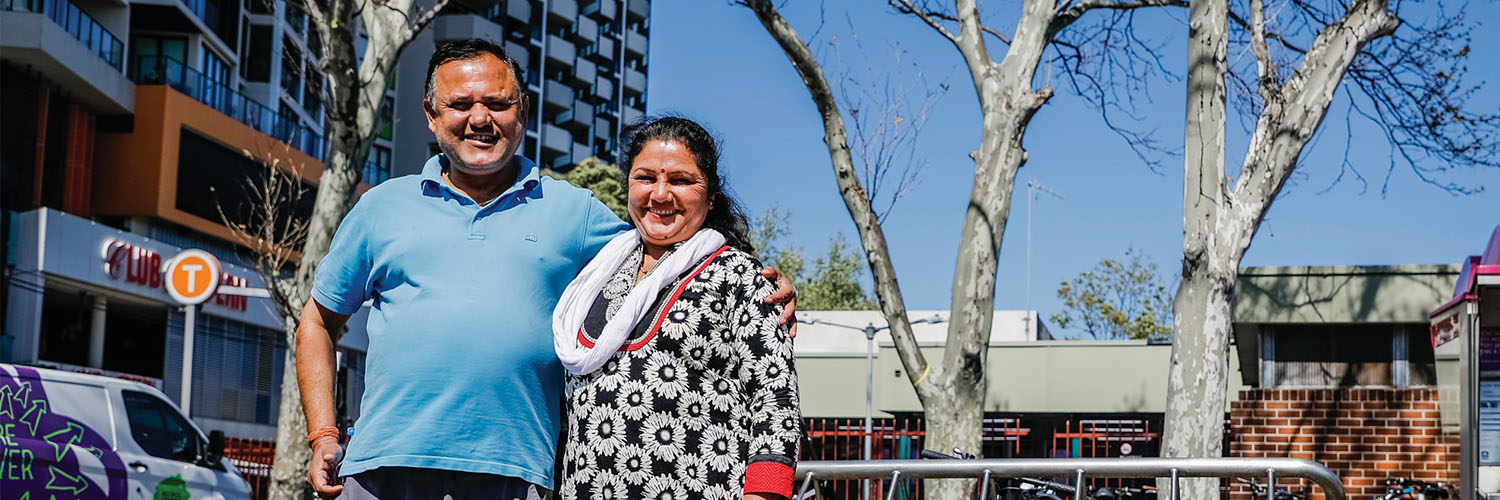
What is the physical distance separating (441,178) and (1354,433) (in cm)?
1424

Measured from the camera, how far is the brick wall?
1577 cm

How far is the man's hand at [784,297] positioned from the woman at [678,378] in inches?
0.8

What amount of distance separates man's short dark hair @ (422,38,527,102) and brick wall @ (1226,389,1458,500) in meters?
13.1

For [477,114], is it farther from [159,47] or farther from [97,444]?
[159,47]

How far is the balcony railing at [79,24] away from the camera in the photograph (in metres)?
30.3

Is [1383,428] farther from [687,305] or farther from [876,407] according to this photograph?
[876,407]

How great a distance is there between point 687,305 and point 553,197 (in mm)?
449

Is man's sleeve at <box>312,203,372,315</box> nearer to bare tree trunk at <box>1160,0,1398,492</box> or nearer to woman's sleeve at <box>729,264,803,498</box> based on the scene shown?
woman's sleeve at <box>729,264,803,498</box>

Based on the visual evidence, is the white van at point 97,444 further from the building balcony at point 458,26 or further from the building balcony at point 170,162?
the building balcony at point 458,26

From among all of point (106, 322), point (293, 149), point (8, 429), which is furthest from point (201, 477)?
point (293, 149)

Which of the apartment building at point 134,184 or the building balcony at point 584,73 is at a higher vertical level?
the building balcony at point 584,73

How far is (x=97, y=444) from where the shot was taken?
12117mm

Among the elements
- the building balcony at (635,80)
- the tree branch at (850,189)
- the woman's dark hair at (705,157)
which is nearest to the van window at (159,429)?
the tree branch at (850,189)

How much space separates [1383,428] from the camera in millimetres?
15977
